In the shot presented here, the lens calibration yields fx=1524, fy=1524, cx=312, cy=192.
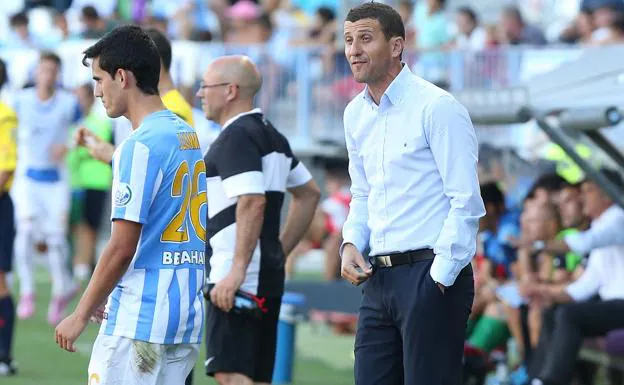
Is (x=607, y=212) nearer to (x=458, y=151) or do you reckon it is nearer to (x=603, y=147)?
(x=603, y=147)

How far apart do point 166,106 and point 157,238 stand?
1942mm

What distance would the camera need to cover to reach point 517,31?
2000cm

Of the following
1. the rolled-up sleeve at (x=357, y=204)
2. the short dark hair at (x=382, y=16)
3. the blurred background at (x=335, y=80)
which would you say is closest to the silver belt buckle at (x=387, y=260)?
the rolled-up sleeve at (x=357, y=204)

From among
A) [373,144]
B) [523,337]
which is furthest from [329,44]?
[373,144]

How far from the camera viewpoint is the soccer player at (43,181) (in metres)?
15.4

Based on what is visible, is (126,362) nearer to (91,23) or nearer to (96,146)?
(96,146)

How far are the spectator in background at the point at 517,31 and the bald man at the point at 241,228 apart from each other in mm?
11686

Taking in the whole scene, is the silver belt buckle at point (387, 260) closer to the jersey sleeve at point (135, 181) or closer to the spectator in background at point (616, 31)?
the jersey sleeve at point (135, 181)

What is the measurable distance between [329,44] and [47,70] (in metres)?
5.66

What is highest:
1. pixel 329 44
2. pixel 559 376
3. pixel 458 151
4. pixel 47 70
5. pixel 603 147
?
pixel 329 44

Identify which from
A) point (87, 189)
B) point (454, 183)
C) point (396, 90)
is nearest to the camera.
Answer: point (454, 183)

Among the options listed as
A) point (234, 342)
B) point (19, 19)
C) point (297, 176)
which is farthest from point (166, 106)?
point (19, 19)

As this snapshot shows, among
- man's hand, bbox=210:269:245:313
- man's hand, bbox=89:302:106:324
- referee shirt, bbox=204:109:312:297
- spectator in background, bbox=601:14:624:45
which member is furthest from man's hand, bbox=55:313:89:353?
spectator in background, bbox=601:14:624:45

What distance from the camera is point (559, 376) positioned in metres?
9.95
